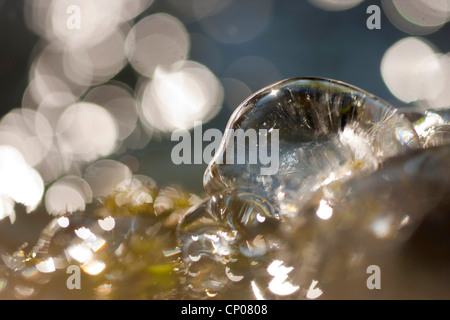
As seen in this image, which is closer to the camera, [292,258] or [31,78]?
[292,258]

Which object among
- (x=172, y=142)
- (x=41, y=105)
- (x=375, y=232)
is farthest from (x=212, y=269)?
(x=41, y=105)

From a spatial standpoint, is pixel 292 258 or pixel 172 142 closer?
pixel 292 258

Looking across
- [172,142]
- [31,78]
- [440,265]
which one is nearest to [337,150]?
[440,265]

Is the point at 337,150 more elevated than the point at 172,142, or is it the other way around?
the point at 172,142

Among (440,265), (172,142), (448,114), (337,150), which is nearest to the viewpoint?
(440,265)

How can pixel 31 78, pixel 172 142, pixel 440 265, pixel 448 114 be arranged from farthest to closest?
pixel 31 78
pixel 172 142
pixel 448 114
pixel 440 265

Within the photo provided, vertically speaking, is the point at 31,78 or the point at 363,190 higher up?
the point at 31,78

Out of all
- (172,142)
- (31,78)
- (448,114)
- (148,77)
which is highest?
(148,77)

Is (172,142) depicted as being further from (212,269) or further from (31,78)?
(212,269)

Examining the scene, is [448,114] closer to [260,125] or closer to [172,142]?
[260,125]
